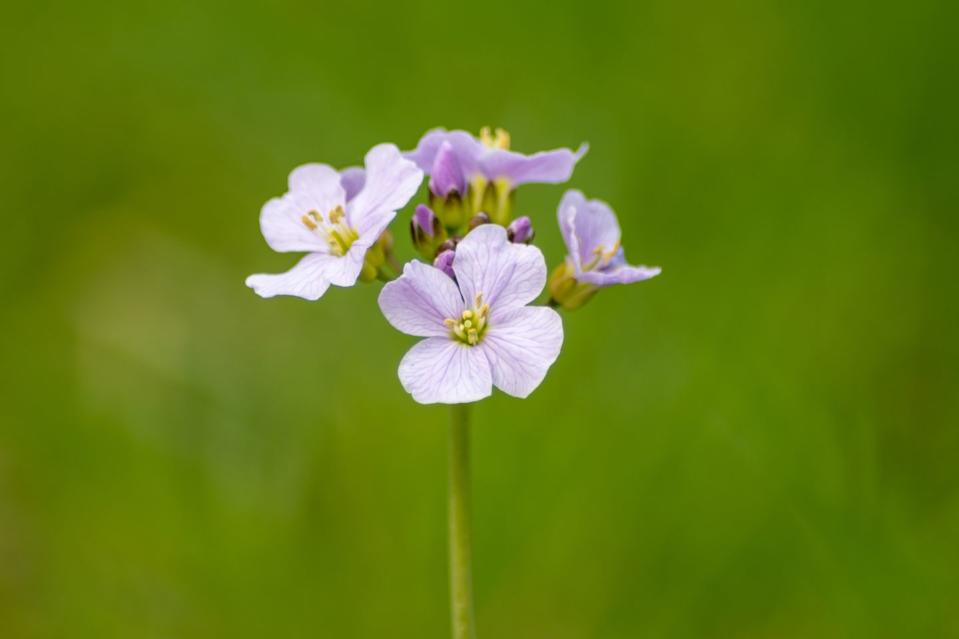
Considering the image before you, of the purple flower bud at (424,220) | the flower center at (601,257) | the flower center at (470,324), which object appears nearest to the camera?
the flower center at (470,324)

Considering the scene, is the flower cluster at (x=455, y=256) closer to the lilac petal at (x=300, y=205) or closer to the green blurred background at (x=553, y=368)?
the lilac petal at (x=300, y=205)

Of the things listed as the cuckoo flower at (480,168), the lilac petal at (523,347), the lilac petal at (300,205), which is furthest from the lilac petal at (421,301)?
the lilac petal at (300,205)

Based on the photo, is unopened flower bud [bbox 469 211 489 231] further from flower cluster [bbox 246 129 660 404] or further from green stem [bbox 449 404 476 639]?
green stem [bbox 449 404 476 639]

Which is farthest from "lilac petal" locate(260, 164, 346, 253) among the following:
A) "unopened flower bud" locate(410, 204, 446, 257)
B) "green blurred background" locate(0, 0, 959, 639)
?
"green blurred background" locate(0, 0, 959, 639)

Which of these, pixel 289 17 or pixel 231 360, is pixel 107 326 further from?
pixel 289 17

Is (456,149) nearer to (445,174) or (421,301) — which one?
(445,174)
